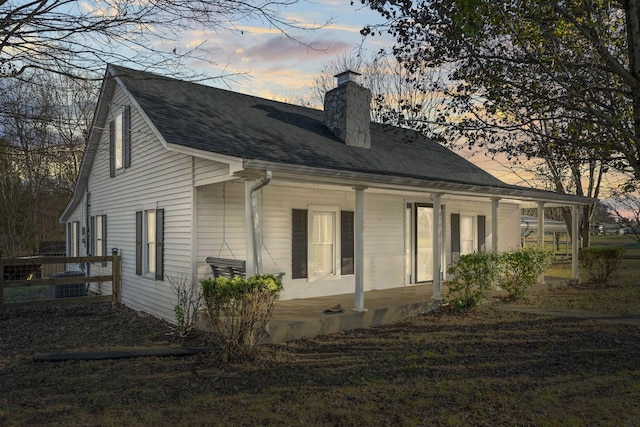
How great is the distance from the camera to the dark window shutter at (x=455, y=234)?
13666mm

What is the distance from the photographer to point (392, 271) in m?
12.1

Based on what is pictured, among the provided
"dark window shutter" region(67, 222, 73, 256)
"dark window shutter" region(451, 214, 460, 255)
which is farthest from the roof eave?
"dark window shutter" region(67, 222, 73, 256)

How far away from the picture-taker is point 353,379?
18.3 ft

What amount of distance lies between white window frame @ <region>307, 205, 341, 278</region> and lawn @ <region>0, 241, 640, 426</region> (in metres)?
2.40

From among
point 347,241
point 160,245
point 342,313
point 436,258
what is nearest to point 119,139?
point 160,245

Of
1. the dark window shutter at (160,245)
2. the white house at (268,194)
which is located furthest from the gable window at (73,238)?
the dark window shutter at (160,245)

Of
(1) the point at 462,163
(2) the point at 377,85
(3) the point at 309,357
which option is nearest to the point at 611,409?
(3) the point at 309,357

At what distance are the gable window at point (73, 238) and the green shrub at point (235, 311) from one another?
1185 cm

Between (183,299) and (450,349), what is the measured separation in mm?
4328

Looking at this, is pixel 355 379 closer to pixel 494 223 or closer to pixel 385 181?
pixel 385 181

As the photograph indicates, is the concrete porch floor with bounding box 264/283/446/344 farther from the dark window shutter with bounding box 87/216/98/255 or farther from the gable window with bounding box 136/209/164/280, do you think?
the dark window shutter with bounding box 87/216/98/255

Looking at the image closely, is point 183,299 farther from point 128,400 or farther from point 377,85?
point 377,85

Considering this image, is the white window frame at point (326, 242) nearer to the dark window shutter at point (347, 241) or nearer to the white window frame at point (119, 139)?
the dark window shutter at point (347, 241)

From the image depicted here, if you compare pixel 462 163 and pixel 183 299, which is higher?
pixel 462 163
